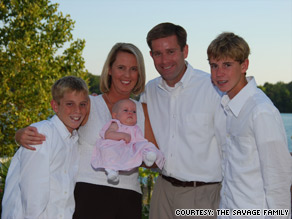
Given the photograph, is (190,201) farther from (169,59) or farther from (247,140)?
(169,59)

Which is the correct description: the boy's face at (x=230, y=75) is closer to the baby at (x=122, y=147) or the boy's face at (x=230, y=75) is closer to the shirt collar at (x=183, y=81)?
the shirt collar at (x=183, y=81)

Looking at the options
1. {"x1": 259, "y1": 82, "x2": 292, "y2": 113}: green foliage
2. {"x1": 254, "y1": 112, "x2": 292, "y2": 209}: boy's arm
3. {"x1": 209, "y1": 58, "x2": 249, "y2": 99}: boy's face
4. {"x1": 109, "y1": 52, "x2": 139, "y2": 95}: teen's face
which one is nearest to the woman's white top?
{"x1": 109, "y1": 52, "x2": 139, "y2": 95}: teen's face

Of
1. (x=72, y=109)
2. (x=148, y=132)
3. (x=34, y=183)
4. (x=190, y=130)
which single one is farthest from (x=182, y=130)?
(x=34, y=183)

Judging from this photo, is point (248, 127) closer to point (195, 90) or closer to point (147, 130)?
point (195, 90)

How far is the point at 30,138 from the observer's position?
3318 mm

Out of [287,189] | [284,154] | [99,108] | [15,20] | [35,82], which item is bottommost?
[287,189]

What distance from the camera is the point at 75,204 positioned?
356cm

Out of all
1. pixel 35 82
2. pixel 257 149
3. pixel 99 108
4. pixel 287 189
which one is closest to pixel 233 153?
pixel 257 149

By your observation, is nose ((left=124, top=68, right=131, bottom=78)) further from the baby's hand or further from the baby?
the baby's hand

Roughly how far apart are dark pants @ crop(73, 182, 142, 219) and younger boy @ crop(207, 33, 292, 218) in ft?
3.16

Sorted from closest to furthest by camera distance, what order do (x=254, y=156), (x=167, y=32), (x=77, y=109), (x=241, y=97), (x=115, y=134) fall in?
1. (x=254, y=156)
2. (x=241, y=97)
3. (x=77, y=109)
4. (x=115, y=134)
5. (x=167, y=32)

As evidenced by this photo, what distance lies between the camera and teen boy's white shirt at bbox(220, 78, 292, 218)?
2.76 m

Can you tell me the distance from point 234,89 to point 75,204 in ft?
6.28

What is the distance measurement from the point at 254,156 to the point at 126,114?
1.53 meters
